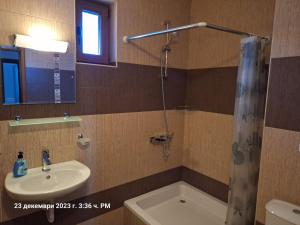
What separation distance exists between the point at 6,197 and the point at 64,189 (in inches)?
19.4

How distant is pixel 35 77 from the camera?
1504 millimetres

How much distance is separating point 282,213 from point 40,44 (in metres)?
1.94

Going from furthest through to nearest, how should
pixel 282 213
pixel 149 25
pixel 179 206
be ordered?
pixel 179 206 → pixel 149 25 → pixel 282 213

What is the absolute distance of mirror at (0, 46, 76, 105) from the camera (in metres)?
1.39

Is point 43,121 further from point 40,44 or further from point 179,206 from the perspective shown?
point 179,206

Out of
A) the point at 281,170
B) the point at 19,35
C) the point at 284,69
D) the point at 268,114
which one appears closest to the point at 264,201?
the point at 281,170

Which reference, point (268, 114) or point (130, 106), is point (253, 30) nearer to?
point (268, 114)

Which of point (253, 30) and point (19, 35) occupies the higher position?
point (253, 30)

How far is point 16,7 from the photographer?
137 cm

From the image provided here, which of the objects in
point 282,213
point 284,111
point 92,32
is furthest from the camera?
point 92,32

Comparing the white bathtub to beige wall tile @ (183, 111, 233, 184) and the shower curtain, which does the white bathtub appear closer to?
beige wall tile @ (183, 111, 233, 184)

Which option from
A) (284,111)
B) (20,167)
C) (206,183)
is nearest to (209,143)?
(206,183)

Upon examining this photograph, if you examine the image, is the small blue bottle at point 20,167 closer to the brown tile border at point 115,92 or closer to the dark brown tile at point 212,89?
the brown tile border at point 115,92

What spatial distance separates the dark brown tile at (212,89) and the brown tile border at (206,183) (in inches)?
30.5
